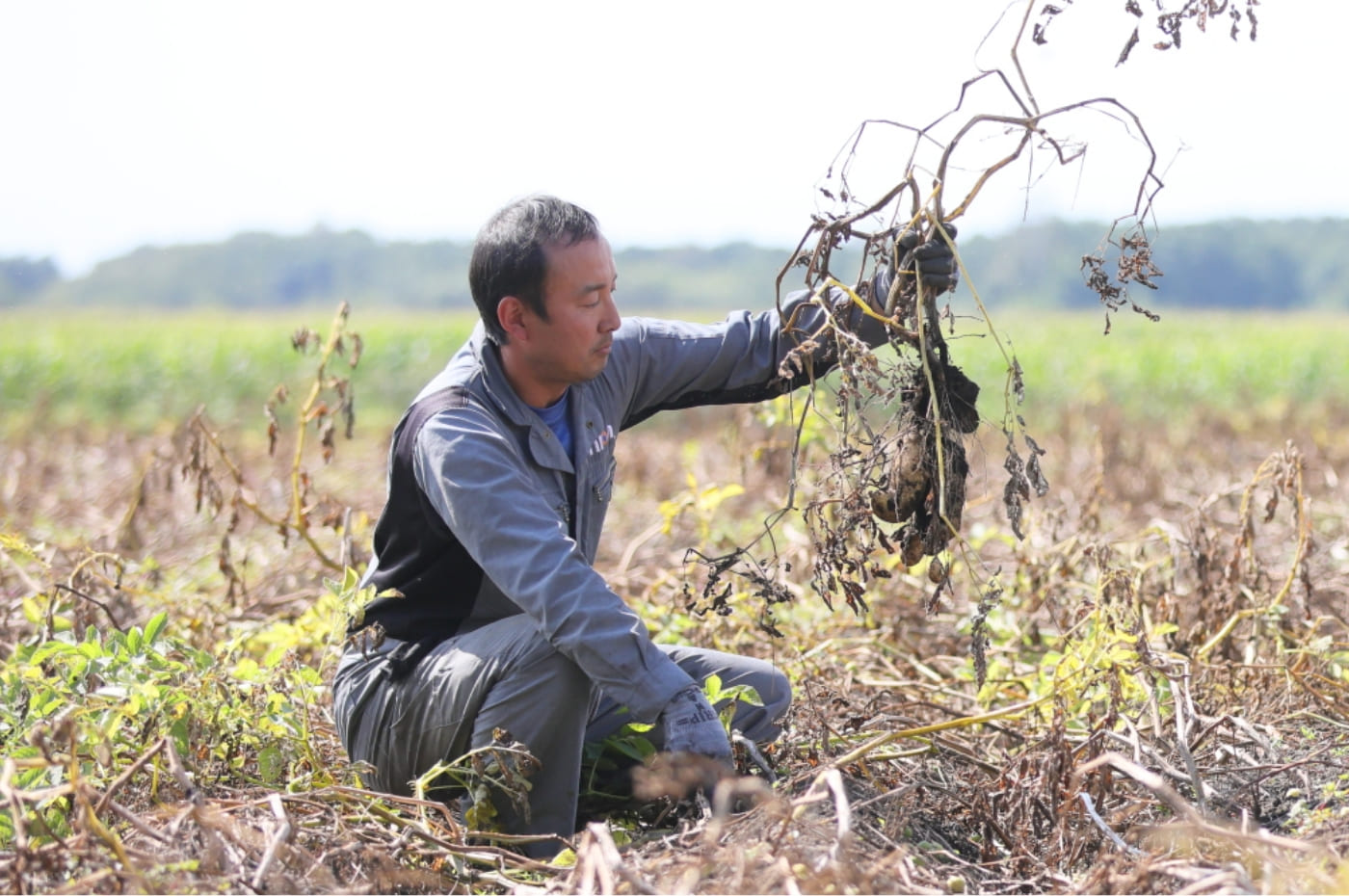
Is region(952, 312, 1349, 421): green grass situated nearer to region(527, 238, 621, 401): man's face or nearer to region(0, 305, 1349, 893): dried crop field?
region(0, 305, 1349, 893): dried crop field

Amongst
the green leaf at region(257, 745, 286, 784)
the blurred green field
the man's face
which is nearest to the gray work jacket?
the man's face

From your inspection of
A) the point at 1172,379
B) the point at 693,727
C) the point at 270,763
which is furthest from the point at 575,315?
the point at 1172,379

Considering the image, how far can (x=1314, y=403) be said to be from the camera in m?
15.9

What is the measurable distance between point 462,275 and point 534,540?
7268cm

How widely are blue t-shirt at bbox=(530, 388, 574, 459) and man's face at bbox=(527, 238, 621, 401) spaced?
0.42 feet

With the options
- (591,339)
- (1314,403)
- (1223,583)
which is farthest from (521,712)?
(1314,403)

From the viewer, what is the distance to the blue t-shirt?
2955 mm

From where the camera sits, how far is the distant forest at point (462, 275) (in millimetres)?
67062

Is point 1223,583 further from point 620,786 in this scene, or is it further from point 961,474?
point 620,786

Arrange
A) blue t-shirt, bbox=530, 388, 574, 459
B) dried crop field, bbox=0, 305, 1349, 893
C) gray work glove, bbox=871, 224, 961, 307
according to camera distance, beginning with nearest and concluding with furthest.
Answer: dried crop field, bbox=0, 305, 1349, 893 < gray work glove, bbox=871, 224, 961, 307 < blue t-shirt, bbox=530, 388, 574, 459

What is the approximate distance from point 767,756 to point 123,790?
4.49ft

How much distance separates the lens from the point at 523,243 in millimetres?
2789

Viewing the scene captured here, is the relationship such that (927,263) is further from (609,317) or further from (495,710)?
(495,710)

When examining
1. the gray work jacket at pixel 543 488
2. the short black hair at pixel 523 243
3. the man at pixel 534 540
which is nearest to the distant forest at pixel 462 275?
the gray work jacket at pixel 543 488
